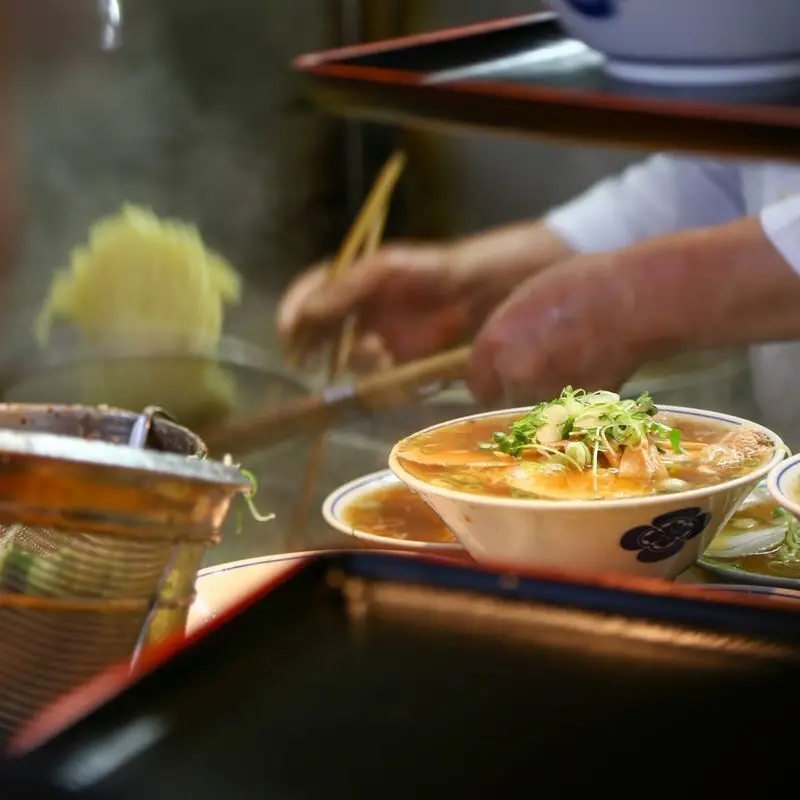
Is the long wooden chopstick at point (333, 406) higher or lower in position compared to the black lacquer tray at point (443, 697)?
higher

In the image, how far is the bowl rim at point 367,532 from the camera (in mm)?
1122

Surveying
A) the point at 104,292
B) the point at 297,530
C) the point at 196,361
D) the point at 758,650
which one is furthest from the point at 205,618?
the point at 104,292

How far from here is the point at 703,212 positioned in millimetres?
1512

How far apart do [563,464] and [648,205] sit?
65 cm

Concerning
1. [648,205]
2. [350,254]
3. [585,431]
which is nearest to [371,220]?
[350,254]

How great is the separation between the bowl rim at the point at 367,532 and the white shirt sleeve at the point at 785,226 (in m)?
0.50

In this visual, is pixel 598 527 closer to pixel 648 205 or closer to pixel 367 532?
pixel 367 532

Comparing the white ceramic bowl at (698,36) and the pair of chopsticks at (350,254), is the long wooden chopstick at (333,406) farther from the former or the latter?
the white ceramic bowl at (698,36)

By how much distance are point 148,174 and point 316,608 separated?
1.03 m

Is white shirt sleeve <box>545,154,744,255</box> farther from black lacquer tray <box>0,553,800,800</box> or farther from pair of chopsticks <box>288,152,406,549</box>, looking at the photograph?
black lacquer tray <box>0,553,800,800</box>

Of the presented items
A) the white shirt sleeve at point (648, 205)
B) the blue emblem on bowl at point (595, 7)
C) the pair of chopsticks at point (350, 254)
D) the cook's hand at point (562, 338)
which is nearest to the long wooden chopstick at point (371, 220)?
the pair of chopsticks at point (350, 254)

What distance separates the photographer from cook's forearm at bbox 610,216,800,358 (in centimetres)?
135

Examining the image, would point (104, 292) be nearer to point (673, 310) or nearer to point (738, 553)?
point (673, 310)

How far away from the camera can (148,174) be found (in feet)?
6.09
